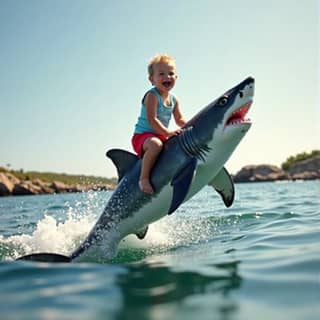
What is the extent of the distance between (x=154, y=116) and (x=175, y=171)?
1.04 meters

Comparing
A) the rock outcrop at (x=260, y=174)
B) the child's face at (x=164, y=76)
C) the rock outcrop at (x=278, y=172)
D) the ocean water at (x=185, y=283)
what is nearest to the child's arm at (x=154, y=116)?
the child's face at (x=164, y=76)

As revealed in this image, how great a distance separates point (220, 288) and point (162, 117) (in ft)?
12.5

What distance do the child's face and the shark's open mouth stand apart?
1340 mm

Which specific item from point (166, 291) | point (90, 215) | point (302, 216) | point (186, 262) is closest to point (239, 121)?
point (186, 262)

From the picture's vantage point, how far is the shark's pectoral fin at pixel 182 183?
5754 mm

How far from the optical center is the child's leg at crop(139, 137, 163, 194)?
6.24m

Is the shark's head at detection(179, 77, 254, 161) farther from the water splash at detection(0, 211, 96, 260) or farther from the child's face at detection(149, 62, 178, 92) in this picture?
the water splash at detection(0, 211, 96, 260)

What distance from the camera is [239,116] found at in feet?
19.7

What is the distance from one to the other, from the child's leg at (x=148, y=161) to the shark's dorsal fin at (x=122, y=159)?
0.52 metres

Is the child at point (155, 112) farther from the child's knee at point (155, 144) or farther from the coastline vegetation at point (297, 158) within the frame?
the coastline vegetation at point (297, 158)

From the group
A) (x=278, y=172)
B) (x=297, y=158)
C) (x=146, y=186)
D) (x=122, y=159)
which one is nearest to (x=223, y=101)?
(x=146, y=186)

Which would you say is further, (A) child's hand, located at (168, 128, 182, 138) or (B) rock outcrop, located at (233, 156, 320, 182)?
(B) rock outcrop, located at (233, 156, 320, 182)

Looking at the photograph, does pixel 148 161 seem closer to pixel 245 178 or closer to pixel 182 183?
pixel 182 183

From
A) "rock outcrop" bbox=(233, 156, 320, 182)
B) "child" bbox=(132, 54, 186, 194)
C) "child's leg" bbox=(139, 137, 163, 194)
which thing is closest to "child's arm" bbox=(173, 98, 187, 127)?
"child" bbox=(132, 54, 186, 194)
